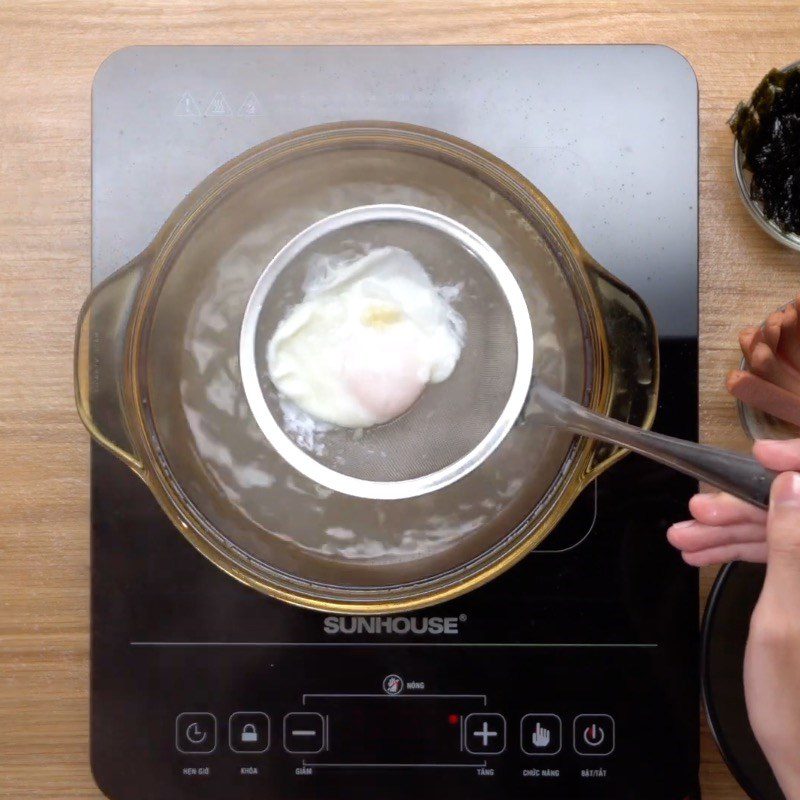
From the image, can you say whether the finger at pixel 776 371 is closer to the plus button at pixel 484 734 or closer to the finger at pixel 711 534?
the finger at pixel 711 534

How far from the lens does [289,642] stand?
634 mm

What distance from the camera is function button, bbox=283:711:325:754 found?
635 millimetres

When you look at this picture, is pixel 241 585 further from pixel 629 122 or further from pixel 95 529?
pixel 629 122

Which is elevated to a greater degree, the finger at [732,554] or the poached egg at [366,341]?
the poached egg at [366,341]

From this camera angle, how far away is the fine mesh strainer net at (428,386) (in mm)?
608

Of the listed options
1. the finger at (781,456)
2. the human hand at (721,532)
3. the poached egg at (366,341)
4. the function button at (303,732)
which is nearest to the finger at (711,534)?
the human hand at (721,532)

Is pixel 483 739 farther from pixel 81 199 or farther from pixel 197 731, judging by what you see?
pixel 81 199

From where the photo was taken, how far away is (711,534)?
55cm

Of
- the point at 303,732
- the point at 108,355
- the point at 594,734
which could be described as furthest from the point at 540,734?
the point at 108,355

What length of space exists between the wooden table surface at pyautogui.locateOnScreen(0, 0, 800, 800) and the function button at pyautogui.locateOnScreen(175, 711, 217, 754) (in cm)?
9

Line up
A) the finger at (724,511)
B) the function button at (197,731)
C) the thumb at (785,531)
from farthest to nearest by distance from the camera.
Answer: the function button at (197,731) → the finger at (724,511) → the thumb at (785,531)

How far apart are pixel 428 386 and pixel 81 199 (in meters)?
0.32

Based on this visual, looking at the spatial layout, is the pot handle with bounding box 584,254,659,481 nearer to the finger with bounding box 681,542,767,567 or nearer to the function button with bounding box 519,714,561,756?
the finger with bounding box 681,542,767,567

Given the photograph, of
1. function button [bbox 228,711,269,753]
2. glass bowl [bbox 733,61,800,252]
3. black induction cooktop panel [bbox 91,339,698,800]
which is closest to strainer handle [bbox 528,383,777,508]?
black induction cooktop panel [bbox 91,339,698,800]
